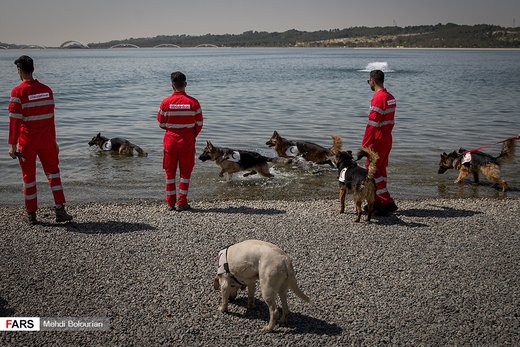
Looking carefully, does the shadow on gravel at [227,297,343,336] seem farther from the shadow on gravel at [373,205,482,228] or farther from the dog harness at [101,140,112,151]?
the dog harness at [101,140,112,151]

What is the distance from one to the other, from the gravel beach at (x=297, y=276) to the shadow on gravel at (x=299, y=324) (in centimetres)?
2

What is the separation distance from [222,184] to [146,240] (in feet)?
15.3

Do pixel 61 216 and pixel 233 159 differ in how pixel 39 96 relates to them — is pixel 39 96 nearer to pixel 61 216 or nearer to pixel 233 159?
pixel 61 216

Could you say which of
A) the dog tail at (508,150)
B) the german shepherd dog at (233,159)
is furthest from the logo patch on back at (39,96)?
the dog tail at (508,150)

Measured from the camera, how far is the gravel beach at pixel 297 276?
192 inches

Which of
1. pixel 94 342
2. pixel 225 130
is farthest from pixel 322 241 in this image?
pixel 225 130

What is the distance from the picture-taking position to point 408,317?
16.9ft

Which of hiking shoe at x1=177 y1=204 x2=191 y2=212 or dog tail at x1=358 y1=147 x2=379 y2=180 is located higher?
dog tail at x1=358 y1=147 x2=379 y2=180

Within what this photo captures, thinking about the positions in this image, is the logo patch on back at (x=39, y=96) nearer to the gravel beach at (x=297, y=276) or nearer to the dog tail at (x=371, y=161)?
the gravel beach at (x=297, y=276)

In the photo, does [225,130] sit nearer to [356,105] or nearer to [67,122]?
[67,122]

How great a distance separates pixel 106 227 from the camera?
7.71 metres

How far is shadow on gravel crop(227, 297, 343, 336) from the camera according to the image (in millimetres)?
4926

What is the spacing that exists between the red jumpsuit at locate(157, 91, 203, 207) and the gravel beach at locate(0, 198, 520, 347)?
0.92m

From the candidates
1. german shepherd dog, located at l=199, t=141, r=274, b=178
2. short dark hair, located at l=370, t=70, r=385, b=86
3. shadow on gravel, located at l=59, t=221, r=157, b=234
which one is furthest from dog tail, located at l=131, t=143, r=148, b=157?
short dark hair, located at l=370, t=70, r=385, b=86
